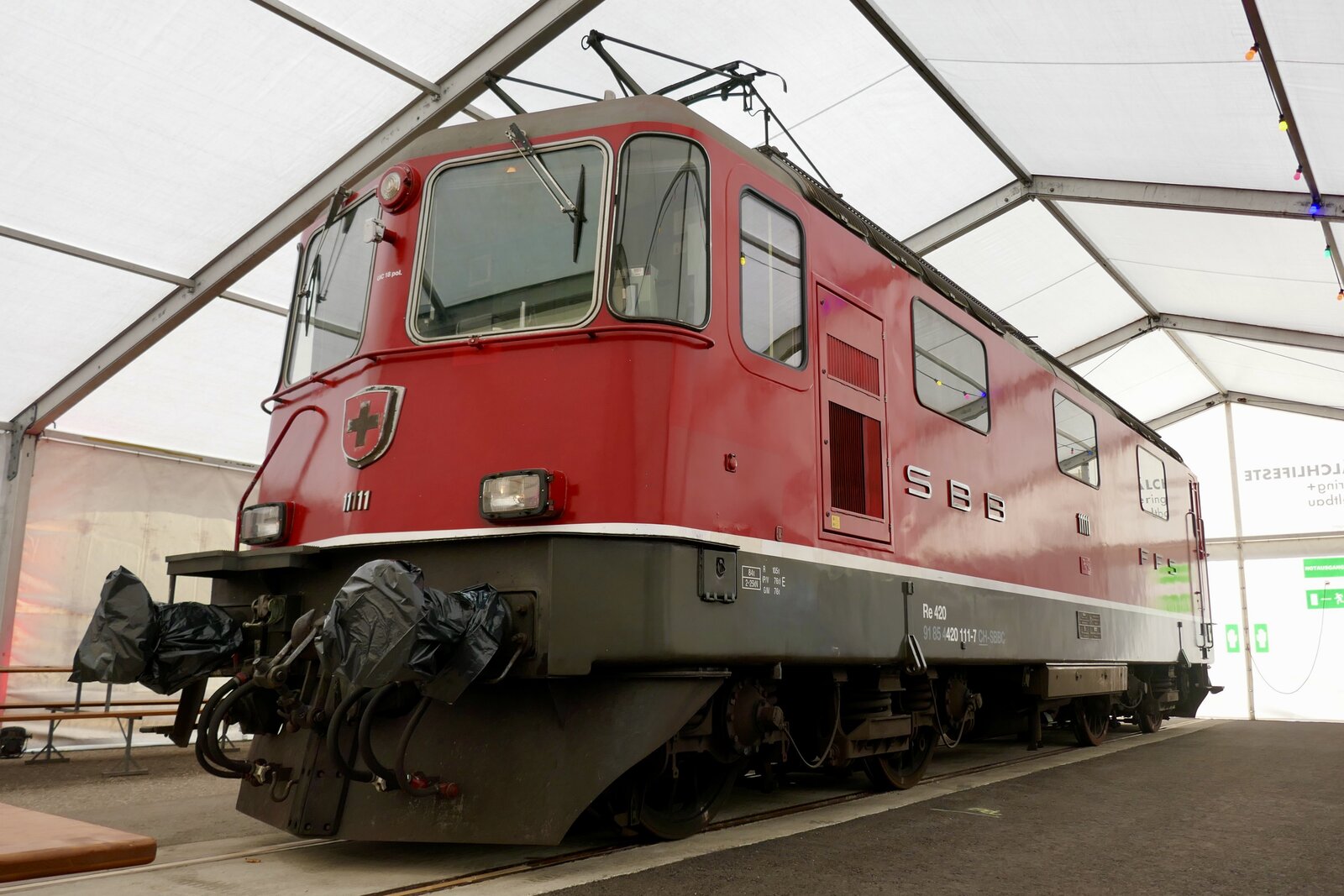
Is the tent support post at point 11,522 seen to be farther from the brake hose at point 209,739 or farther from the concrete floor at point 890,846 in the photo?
the brake hose at point 209,739

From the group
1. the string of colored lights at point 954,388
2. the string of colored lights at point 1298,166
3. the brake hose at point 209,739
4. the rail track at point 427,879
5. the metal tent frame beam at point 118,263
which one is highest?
the string of colored lights at point 1298,166

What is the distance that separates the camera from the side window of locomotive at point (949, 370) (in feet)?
21.8

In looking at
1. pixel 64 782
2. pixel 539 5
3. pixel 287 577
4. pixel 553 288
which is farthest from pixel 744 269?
pixel 64 782

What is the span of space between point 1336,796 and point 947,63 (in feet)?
22.4

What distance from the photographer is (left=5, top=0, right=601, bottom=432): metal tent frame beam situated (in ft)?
27.8

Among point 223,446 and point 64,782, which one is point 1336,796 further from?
point 223,446

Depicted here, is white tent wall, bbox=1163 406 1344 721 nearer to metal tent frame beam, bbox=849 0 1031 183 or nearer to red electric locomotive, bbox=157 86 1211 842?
metal tent frame beam, bbox=849 0 1031 183

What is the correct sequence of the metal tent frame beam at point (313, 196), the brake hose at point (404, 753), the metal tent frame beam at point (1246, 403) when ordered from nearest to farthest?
the brake hose at point (404, 753) < the metal tent frame beam at point (313, 196) < the metal tent frame beam at point (1246, 403)

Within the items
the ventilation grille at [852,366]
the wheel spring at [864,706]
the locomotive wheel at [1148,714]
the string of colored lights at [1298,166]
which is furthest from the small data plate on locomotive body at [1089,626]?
the string of colored lights at [1298,166]

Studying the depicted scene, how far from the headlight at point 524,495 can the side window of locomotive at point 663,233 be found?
0.78 meters

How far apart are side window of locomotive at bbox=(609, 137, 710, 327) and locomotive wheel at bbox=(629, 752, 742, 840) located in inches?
78.2

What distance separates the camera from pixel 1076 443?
368 inches

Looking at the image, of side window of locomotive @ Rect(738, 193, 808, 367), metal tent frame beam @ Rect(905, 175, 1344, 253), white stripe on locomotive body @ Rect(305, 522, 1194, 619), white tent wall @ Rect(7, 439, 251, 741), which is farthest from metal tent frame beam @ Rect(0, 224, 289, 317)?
metal tent frame beam @ Rect(905, 175, 1344, 253)

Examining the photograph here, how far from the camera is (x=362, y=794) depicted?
4137 mm
